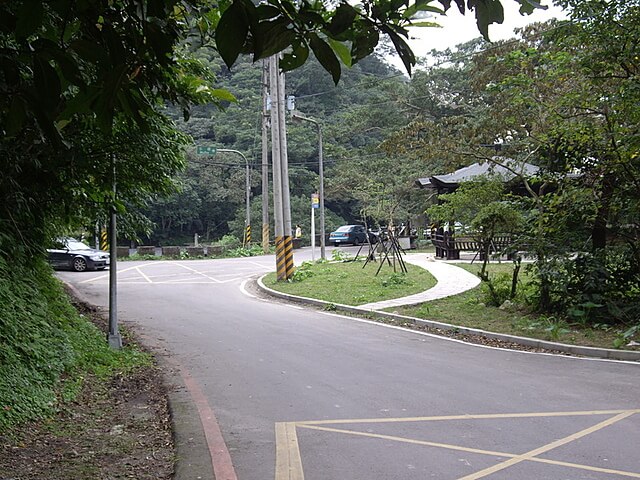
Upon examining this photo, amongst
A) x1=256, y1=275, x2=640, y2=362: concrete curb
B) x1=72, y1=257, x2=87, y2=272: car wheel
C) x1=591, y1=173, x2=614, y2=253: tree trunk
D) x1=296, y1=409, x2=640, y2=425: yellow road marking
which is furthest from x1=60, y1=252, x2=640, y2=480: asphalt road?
x1=72, y1=257, x2=87, y2=272: car wheel

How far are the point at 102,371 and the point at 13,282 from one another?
1.60 meters

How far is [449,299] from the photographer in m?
16.2

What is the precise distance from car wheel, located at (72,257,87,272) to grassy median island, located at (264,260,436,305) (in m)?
8.45

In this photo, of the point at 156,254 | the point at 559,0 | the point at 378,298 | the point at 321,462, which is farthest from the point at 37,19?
the point at 156,254

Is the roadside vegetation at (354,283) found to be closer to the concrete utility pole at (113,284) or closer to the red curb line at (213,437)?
the concrete utility pole at (113,284)

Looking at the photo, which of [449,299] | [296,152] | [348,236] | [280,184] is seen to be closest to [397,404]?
[449,299]

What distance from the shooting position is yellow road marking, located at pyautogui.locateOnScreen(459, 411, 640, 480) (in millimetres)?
5047

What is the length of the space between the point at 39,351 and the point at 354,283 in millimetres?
13372

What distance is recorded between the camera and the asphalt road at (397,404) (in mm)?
5297

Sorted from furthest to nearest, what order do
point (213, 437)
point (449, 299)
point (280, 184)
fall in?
point (280, 184)
point (449, 299)
point (213, 437)

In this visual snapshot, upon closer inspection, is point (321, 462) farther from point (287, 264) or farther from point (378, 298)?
point (287, 264)

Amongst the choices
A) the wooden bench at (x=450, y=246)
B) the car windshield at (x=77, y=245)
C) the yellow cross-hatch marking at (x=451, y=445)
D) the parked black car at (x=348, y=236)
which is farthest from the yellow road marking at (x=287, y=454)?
the parked black car at (x=348, y=236)

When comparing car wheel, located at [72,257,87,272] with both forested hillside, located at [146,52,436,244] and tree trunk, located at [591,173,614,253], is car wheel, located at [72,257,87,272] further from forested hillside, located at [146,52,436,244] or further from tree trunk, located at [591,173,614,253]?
tree trunk, located at [591,173,614,253]

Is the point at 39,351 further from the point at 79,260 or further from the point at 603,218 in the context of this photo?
the point at 79,260
